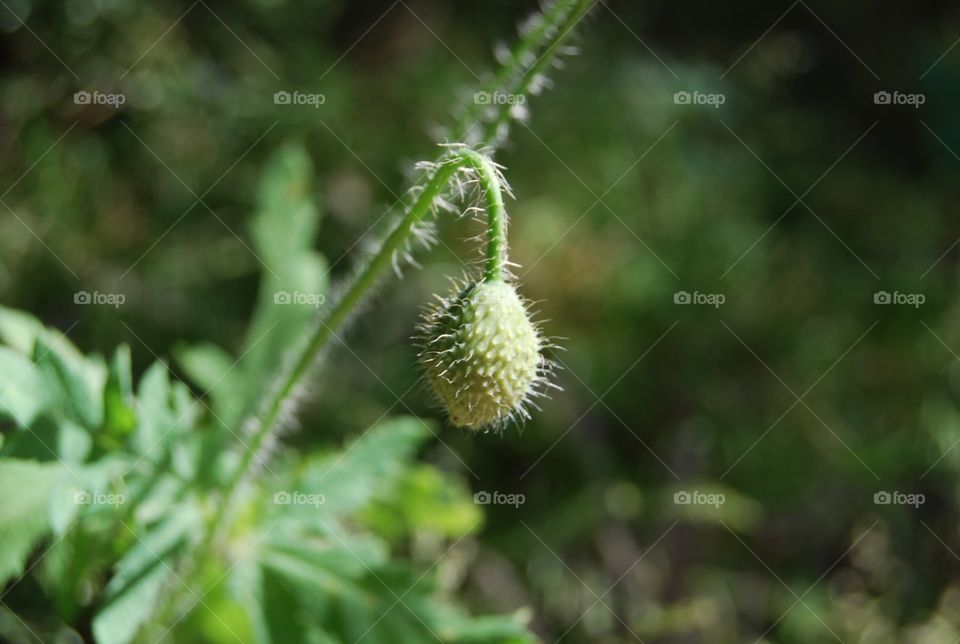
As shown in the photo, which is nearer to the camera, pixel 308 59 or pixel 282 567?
pixel 282 567

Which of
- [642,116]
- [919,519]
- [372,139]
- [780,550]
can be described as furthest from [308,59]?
[919,519]

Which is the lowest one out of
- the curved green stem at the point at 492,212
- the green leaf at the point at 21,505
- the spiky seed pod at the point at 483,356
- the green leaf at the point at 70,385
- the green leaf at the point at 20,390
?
the green leaf at the point at 21,505

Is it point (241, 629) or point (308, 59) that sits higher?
point (308, 59)

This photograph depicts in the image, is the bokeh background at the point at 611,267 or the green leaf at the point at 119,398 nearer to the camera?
the green leaf at the point at 119,398

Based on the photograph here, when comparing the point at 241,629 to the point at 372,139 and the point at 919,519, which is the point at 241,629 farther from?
the point at 919,519

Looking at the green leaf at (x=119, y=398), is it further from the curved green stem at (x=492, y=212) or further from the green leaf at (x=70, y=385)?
the curved green stem at (x=492, y=212)

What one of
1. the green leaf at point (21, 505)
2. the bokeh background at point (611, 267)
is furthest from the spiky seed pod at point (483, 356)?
the bokeh background at point (611, 267)

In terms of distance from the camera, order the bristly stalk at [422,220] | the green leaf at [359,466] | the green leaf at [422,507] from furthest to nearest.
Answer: the green leaf at [422,507] < the green leaf at [359,466] < the bristly stalk at [422,220]
